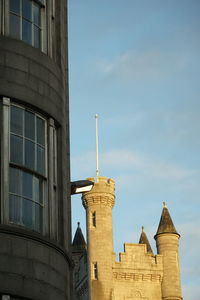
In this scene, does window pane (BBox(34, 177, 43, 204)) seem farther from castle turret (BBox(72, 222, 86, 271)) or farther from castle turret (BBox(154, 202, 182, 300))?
castle turret (BBox(72, 222, 86, 271))

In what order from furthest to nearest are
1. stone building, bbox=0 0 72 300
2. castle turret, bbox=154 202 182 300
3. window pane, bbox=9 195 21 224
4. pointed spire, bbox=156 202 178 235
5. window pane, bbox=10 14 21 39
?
pointed spire, bbox=156 202 178 235, castle turret, bbox=154 202 182 300, window pane, bbox=10 14 21 39, window pane, bbox=9 195 21 224, stone building, bbox=0 0 72 300

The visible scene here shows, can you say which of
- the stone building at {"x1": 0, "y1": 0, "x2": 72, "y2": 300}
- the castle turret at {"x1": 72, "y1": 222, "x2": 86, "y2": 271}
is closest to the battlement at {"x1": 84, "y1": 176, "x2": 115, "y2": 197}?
the castle turret at {"x1": 72, "y1": 222, "x2": 86, "y2": 271}

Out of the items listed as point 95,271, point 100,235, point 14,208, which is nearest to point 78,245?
point 100,235

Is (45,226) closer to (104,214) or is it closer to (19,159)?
(19,159)

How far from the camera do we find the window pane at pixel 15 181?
11078 mm

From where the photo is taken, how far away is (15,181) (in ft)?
36.6

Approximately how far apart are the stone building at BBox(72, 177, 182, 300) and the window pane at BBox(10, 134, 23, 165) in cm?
5676

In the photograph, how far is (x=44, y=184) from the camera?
11719mm

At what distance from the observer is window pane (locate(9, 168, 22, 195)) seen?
36.3 feet

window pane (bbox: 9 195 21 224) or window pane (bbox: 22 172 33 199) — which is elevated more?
window pane (bbox: 22 172 33 199)

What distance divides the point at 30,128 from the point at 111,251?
192ft

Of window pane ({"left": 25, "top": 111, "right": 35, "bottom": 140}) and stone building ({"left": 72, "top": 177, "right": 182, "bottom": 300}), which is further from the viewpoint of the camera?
stone building ({"left": 72, "top": 177, "right": 182, "bottom": 300})

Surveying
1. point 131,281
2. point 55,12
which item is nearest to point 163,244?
point 131,281

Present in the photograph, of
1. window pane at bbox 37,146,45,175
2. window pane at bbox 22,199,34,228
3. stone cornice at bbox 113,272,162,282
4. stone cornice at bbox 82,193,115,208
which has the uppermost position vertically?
stone cornice at bbox 82,193,115,208
